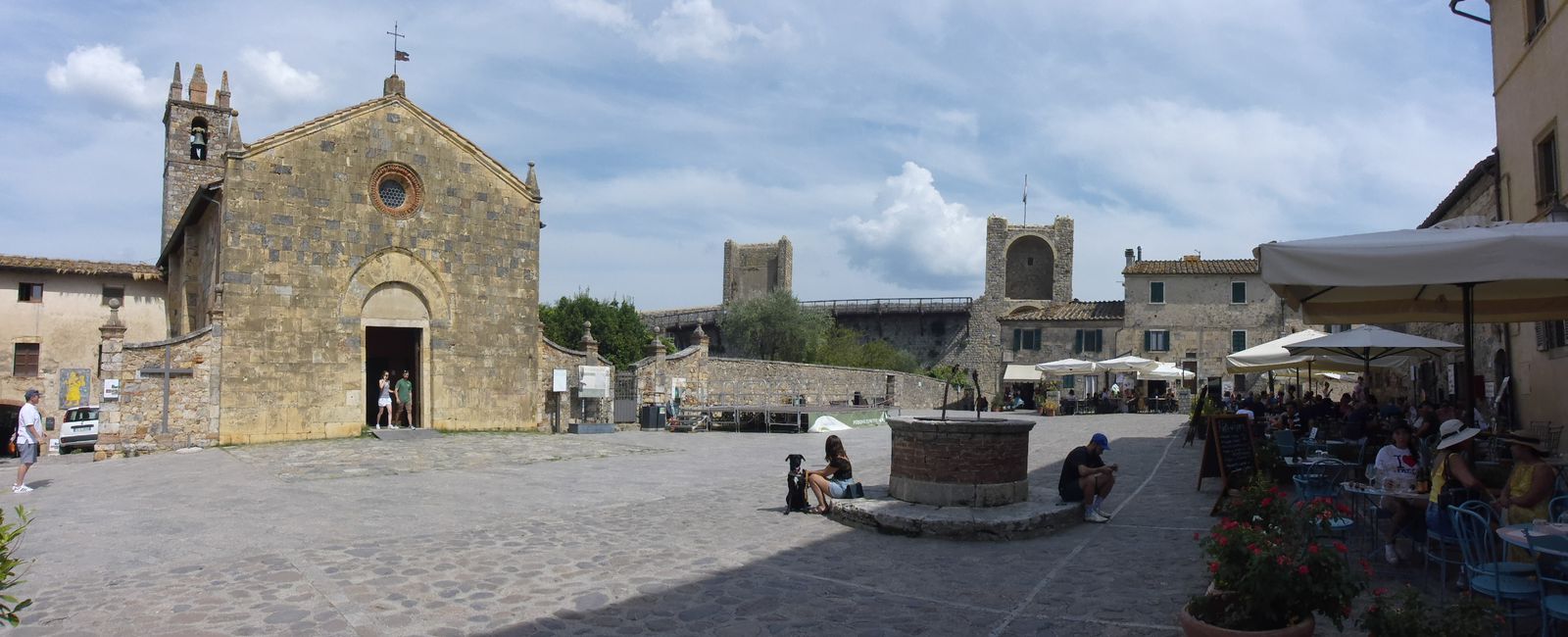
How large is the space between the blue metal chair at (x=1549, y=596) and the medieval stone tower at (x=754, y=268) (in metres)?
65.2

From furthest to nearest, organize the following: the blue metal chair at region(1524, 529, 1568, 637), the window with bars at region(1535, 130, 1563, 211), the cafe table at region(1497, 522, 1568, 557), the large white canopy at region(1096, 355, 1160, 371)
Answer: the large white canopy at region(1096, 355, 1160, 371), the window with bars at region(1535, 130, 1563, 211), the cafe table at region(1497, 522, 1568, 557), the blue metal chair at region(1524, 529, 1568, 637)

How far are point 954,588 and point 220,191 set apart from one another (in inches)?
706

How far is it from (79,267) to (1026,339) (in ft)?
128

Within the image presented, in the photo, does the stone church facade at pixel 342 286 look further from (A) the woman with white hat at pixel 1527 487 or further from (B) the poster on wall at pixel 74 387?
(A) the woman with white hat at pixel 1527 487

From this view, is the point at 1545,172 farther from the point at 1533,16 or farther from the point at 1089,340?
the point at 1089,340

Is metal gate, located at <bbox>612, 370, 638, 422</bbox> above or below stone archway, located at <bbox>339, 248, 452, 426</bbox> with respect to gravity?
below

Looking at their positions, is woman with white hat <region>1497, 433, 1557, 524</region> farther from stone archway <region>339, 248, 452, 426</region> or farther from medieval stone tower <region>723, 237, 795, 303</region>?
medieval stone tower <region>723, 237, 795, 303</region>

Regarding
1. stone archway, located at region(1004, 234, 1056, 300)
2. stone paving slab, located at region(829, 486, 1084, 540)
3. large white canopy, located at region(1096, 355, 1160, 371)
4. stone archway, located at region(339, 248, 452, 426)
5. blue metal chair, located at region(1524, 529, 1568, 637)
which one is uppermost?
stone archway, located at region(1004, 234, 1056, 300)

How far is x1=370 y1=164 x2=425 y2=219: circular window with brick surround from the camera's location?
20.7 metres

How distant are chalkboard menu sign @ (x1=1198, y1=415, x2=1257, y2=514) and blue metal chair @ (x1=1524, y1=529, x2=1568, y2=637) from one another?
494 centimetres

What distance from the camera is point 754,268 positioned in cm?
7219

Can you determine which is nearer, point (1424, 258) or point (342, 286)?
point (1424, 258)

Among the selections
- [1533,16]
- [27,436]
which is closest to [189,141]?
[27,436]

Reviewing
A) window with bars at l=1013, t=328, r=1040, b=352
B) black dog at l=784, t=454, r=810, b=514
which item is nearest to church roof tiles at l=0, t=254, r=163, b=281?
black dog at l=784, t=454, r=810, b=514
